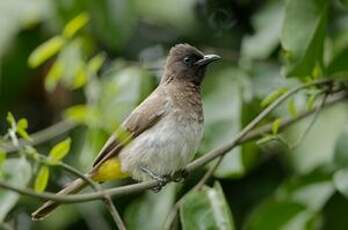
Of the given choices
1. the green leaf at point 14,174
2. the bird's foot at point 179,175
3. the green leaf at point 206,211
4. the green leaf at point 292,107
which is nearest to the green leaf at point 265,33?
the green leaf at point 292,107

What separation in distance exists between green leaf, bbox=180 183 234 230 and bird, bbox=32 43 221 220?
0.69ft

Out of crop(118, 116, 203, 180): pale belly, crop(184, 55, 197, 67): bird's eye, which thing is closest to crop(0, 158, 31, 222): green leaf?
crop(118, 116, 203, 180): pale belly

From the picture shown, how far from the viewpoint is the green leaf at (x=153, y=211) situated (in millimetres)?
4500

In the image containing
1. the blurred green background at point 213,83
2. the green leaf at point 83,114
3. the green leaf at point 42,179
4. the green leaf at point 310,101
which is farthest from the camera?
the green leaf at point 83,114

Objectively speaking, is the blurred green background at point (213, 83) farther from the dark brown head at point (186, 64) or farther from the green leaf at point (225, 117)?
the dark brown head at point (186, 64)

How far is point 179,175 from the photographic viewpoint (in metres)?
4.09

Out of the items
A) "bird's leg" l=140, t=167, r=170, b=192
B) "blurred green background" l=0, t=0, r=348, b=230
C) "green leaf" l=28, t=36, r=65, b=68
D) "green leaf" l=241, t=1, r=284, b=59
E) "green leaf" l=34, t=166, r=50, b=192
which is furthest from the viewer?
"green leaf" l=241, t=1, r=284, b=59

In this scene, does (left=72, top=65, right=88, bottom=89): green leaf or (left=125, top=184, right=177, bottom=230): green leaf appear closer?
(left=125, top=184, right=177, bottom=230): green leaf

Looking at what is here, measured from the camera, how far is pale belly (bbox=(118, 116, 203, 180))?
4.25 m

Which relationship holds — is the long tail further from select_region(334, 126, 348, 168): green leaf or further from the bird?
select_region(334, 126, 348, 168): green leaf

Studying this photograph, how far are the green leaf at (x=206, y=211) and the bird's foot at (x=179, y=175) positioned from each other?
119 millimetres

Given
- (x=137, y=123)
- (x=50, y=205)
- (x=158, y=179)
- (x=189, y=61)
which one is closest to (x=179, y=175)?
(x=158, y=179)

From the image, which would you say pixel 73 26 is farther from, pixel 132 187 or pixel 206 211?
pixel 132 187

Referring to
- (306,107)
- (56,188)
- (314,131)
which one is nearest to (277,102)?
(306,107)
